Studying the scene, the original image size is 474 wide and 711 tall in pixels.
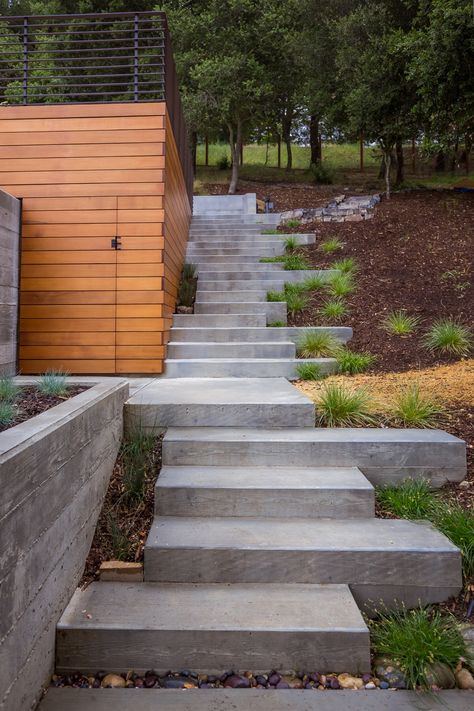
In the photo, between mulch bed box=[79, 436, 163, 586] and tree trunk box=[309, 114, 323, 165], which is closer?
mulch bed box=[79, 436, 163, 586]

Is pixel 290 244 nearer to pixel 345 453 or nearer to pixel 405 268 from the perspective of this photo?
pixel 405 268

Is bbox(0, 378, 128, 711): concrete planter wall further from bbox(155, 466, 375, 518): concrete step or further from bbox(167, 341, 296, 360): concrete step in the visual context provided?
bbox(167, 341, 296, 360): concrete step

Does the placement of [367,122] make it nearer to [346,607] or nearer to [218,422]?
[218,422]

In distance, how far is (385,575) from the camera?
6.51 ft

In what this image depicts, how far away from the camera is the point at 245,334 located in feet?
15.4

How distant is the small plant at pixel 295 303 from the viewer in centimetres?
524

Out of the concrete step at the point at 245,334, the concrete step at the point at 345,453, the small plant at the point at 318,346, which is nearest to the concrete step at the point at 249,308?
the concrete step at the point at 245,334

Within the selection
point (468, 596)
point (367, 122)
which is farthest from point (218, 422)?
point (367, 122)

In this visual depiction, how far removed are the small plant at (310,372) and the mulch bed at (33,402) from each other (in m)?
1.97

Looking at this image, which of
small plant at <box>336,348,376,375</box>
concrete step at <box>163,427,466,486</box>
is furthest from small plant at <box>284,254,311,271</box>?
concrete step at <box>163,427,466,486</box>

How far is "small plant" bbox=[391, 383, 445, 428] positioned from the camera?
2959 millimetres

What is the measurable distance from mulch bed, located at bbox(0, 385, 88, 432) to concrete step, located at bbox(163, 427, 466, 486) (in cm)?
61

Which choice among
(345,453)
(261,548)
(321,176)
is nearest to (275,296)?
(345,453)

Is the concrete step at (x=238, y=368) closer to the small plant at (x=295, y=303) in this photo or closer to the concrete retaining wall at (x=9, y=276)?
the small plant at (x=295, y=303)
